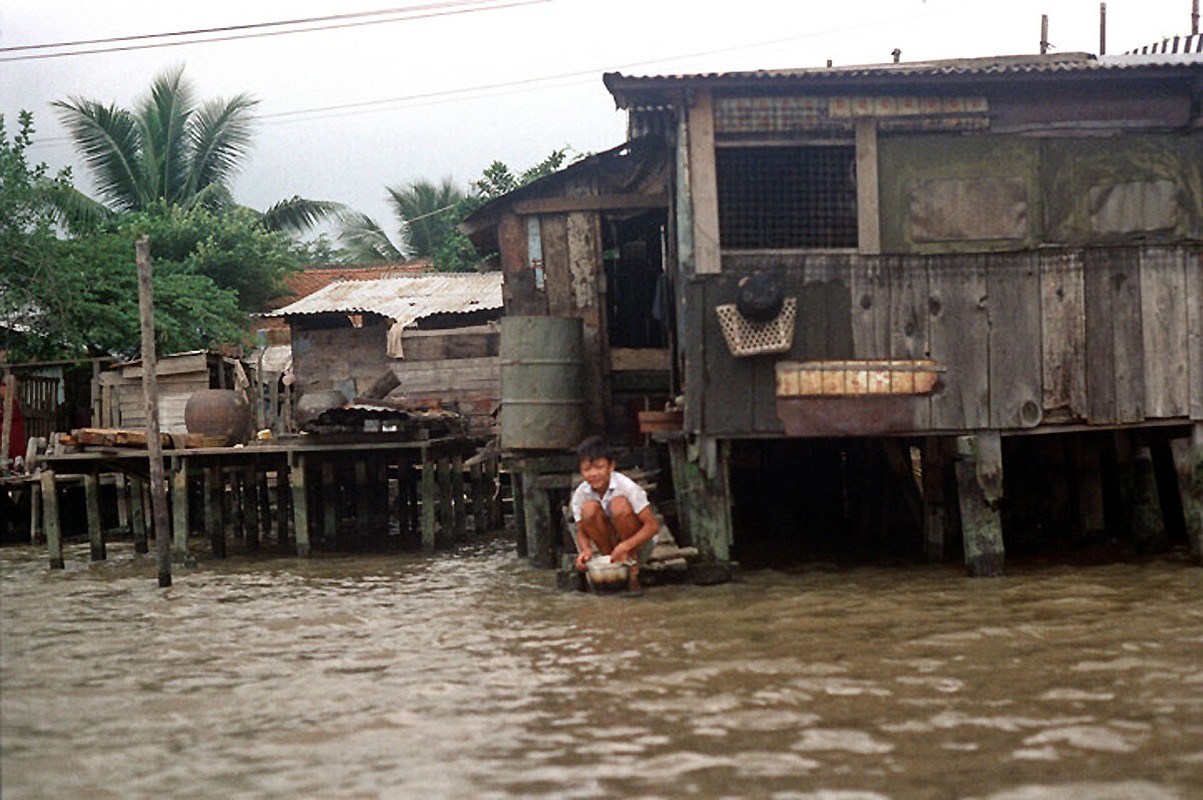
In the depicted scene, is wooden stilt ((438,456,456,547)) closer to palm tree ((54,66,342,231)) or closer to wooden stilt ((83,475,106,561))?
wooden stilt ((83,475,106,561))

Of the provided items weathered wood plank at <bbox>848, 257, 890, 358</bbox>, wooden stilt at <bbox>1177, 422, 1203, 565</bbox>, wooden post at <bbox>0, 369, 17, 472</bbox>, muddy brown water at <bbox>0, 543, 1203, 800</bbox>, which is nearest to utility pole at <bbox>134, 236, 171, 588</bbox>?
muddy brown water at <bbox>0, 543, 1203, 800</bbox>

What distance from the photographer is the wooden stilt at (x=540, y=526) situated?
1291 centimetres

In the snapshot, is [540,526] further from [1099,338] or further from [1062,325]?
[1099,338]

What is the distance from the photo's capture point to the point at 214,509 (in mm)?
16406

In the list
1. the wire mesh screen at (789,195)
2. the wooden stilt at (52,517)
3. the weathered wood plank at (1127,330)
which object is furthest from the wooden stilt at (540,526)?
the wooden stilt at (52,517)

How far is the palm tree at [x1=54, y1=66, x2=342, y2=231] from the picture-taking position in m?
28.4

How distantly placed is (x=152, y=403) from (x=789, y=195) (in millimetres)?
5776

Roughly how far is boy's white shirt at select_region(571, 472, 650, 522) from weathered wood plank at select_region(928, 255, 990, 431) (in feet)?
7.93

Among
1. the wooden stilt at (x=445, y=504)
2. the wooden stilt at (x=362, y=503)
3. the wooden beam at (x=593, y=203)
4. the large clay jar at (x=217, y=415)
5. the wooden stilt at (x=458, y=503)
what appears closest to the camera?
the wooden beam at (x=593, y=203)

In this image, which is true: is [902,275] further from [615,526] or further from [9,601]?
[9,601]

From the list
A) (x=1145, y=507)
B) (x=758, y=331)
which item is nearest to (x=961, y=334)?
(x=758, y=331)

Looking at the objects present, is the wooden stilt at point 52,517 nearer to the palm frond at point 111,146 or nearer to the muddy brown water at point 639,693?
the muddy brown water at point 639,693

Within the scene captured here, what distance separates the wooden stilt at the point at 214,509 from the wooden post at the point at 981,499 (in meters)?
9.09

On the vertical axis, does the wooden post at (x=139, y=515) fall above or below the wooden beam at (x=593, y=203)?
below
